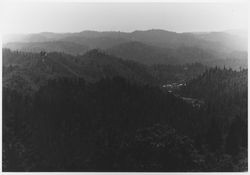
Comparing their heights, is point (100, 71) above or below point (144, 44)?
below

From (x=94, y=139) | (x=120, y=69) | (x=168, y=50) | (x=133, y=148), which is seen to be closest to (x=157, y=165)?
(x=133, y=148)

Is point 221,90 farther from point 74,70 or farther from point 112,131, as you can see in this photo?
point 74,70

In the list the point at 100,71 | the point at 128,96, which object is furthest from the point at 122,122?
the point at 100,71

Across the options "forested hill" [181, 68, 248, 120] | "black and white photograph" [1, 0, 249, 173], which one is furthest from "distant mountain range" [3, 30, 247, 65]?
"forested hill" [181, 68, 248, 120]

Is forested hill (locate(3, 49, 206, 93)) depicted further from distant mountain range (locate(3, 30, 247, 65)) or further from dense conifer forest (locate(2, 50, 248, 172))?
distant mountain range (locate(3, 30, 247, 65))

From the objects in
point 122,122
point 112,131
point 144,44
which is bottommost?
point 112,131

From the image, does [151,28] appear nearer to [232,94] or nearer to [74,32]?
[74,32]
